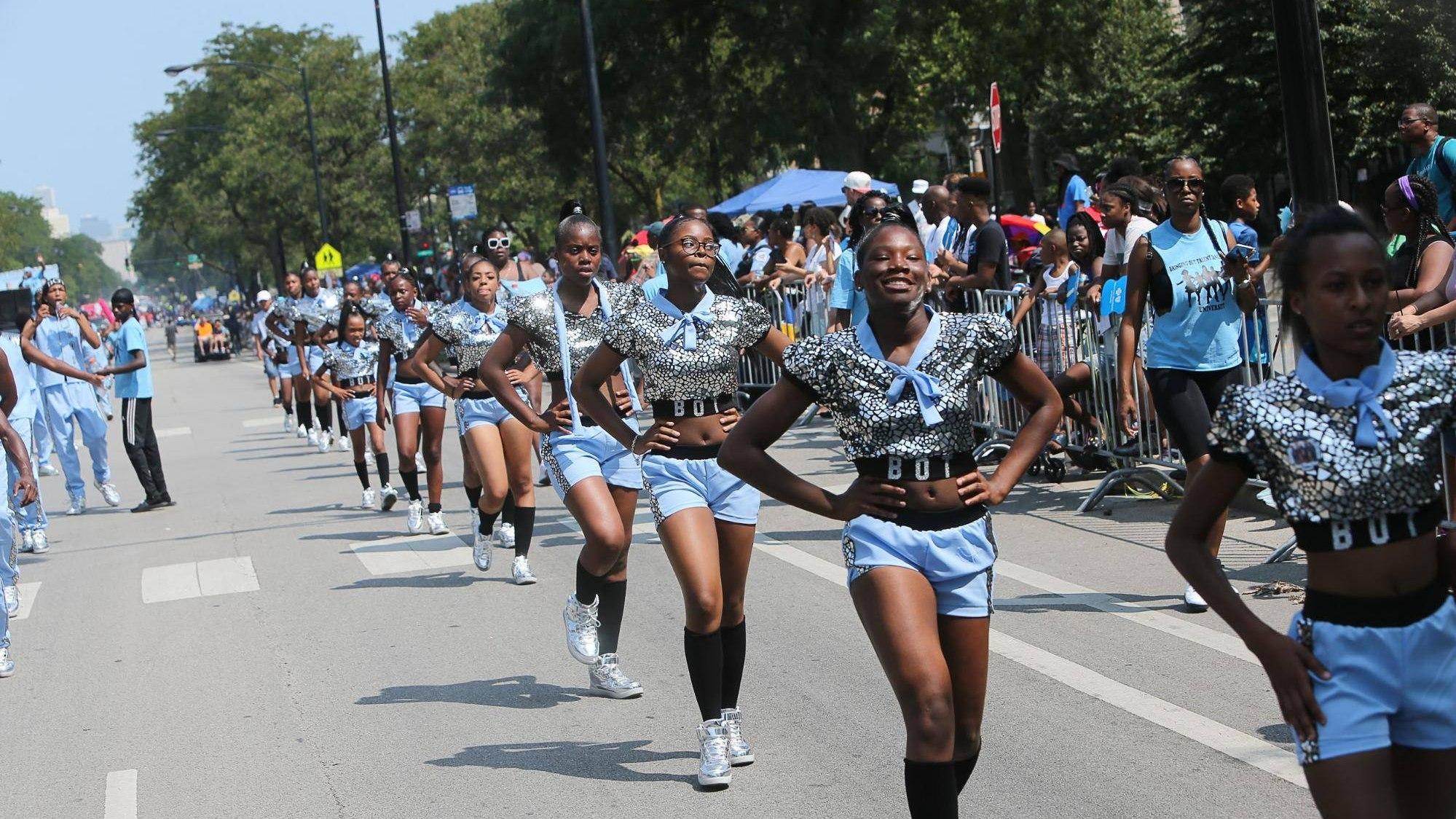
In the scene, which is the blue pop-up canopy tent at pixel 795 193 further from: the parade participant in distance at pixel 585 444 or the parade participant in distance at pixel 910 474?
the parade participant in distance at pixel 910 474

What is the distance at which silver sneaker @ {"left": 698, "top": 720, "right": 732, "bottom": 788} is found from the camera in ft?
19.3

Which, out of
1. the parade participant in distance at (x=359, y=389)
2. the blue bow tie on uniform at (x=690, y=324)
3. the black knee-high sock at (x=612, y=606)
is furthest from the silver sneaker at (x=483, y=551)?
the blue bow tie on uniform at (x=690, y=324)

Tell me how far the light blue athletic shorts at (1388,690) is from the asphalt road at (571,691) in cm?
191

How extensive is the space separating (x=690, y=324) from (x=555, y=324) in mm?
1621

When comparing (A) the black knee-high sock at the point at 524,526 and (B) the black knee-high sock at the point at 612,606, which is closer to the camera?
(B) the black knee-high sock at the point at 612,606

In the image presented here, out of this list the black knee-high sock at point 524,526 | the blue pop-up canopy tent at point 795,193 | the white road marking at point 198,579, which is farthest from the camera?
the blue pop-up canopy tent at point 795,193

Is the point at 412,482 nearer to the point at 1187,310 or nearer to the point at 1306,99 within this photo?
the point at 1187,310

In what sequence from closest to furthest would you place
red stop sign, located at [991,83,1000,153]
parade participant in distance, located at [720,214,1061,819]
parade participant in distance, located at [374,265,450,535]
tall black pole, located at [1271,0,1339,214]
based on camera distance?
parade participant in distance, located at [720,214,1061,819] → tall black pole, located at [1271,0,1339,214] → parade participant in distance, located at [374,265,450,535] → red stop sign, located at [991,83,1000,153]

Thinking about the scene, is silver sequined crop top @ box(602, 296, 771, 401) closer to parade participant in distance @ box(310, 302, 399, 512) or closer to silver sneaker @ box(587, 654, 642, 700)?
silver sneaker @ box(587, 654, 642, 700)

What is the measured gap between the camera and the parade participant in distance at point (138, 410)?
1647 centimetres

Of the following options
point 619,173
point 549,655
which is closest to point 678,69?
point 619,173

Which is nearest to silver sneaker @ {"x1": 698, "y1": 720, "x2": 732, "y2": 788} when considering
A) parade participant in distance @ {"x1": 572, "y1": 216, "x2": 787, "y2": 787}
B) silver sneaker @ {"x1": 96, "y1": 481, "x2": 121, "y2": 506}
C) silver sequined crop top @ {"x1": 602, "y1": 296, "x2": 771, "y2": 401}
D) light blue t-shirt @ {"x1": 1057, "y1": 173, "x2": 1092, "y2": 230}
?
parade participant in distance @ {"x1": 572, "y1": 216, "x2": 787, "y2": 787}

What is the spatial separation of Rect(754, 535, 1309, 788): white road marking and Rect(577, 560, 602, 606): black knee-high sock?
5.79 ft

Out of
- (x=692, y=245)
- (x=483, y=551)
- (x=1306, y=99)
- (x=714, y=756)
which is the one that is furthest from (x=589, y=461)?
(x=1306, y=99)
